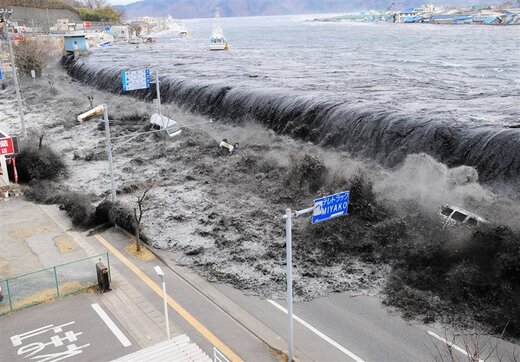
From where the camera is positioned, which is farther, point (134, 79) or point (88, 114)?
point (88, 114)

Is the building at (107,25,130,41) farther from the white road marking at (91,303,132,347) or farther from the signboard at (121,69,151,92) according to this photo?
the white road marking at (91,303,132,347)

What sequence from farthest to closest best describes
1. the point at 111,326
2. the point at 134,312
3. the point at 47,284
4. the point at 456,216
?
1. the point at 456,216
2. the point at 47,284
3. the point at 134,312
4. the point at 111,326

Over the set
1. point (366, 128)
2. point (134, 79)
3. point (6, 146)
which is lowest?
point (366, 128)

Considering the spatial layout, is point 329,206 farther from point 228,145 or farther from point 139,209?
point 228,145

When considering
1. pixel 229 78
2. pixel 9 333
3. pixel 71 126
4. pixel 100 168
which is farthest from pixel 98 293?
pixel 229 78

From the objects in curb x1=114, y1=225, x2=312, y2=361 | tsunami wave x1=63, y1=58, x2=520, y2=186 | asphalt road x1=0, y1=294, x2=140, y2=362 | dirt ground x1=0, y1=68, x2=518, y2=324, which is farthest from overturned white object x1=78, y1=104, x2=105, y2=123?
asphalt road x1=0, y1=294, x2=140, y2=362

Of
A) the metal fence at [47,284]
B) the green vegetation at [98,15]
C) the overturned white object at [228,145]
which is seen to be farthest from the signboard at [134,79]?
the green vegetation at [98,15]

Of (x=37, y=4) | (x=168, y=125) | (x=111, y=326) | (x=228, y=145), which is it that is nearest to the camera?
(x=111, y=326)

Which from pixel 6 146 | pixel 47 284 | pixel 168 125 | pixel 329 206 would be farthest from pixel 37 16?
pixel 329 206
